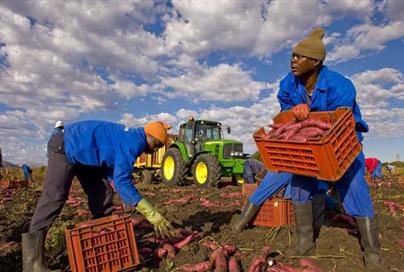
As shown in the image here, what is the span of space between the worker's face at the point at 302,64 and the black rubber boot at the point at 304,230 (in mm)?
1373

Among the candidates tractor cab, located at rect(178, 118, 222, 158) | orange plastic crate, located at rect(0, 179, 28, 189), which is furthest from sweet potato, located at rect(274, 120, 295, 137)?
orange plastic crate, located at rect(0, 179, 28, 189)

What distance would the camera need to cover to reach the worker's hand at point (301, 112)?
12.4 feet

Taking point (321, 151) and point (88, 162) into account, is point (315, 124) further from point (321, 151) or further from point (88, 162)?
point (88, 162)

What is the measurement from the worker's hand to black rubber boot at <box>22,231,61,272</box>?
8.75 ft

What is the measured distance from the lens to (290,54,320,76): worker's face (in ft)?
12.0

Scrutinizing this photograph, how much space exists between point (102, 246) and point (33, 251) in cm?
68

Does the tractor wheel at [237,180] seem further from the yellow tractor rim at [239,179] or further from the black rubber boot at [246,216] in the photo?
the black rubber boot at [246,216]

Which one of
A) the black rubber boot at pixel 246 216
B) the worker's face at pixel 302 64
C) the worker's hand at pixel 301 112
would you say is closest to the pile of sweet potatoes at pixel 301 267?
the black rubber boot at pixel 246 216

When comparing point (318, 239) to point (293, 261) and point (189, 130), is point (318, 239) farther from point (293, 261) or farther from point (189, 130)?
point (189, 130)

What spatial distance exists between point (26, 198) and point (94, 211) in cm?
699

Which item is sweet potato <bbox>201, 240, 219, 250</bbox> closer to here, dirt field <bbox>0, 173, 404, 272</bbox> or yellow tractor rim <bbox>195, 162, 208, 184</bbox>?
dirt field <bbox>0, 173, 404, 272</bbox>

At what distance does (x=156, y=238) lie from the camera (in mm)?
4688

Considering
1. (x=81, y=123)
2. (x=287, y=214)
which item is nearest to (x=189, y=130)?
(x=287, y=214)

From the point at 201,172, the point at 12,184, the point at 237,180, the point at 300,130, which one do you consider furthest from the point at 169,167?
the point at 300,130
